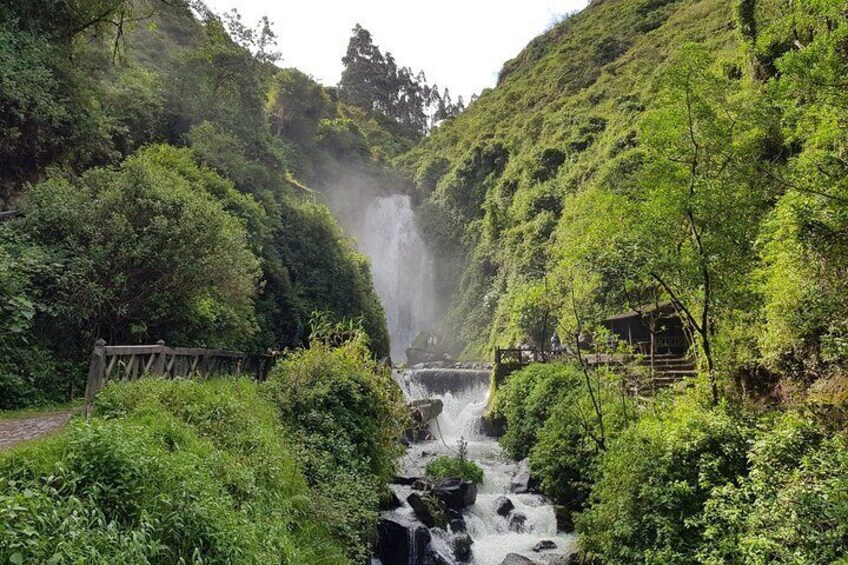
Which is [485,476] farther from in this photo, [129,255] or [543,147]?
[543,147]

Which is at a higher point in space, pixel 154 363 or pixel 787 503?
pixel 154 363

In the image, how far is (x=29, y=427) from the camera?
725cm

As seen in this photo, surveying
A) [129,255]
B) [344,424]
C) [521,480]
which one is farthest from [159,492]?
[521,480]

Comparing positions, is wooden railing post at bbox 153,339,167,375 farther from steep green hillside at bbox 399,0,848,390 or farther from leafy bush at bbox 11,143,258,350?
steep green hillside at bbox 399,0,848,390

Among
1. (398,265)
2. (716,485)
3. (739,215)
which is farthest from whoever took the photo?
(398,265)

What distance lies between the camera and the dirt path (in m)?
6.57

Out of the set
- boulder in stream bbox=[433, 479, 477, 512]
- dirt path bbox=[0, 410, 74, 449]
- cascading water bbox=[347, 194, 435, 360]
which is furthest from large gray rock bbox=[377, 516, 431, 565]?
cascading water bbox=[347, 194, 435, 360]

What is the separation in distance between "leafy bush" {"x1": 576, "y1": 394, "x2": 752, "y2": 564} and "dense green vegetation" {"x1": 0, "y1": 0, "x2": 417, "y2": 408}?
9816 mm

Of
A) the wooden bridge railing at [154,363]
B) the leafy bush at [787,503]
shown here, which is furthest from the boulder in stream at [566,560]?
the wooden bridge railing at [154,363]

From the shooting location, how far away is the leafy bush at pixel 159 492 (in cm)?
362

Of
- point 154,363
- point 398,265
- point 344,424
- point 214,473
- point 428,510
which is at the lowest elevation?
point 428,510

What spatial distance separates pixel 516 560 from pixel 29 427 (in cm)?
902

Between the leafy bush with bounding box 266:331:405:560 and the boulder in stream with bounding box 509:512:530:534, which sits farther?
the boulder in stream with bounding box 509:512:530:534

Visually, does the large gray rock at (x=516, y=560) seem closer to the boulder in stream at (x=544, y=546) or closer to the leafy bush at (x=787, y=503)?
the boulder in stream at (x=544, y=546)
